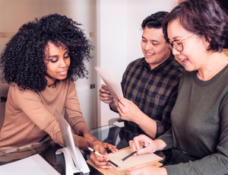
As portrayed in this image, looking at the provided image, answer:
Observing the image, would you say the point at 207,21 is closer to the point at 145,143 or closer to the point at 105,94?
the point at 145,143

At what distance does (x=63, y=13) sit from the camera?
2.62 metres

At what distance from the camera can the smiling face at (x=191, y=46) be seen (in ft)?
3.57

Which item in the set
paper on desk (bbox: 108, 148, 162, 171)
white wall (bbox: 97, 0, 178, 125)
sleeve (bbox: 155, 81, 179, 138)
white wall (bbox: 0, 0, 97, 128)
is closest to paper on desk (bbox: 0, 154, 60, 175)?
paper on desk (bbox: 108, 148, 162, 171)

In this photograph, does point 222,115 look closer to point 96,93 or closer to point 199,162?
point 199,162

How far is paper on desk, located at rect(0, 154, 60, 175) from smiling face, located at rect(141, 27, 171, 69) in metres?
1.02

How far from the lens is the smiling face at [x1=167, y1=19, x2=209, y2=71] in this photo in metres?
1.09

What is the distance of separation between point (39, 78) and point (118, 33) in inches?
62.4

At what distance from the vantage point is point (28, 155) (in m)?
1.23

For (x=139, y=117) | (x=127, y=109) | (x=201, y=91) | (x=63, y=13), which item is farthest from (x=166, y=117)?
(x=63, y=13)

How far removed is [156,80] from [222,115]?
759mm

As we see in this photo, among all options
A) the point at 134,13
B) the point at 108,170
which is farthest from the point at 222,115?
the point at 134,13

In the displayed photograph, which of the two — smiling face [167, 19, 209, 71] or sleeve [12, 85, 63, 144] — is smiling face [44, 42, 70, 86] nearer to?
sleeve [12, 85, 63, 144]

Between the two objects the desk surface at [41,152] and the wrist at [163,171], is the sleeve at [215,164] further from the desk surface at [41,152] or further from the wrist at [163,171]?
the desk surface at [41,152]

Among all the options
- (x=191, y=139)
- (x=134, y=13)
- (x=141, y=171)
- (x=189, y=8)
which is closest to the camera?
(x=141, y=171)
